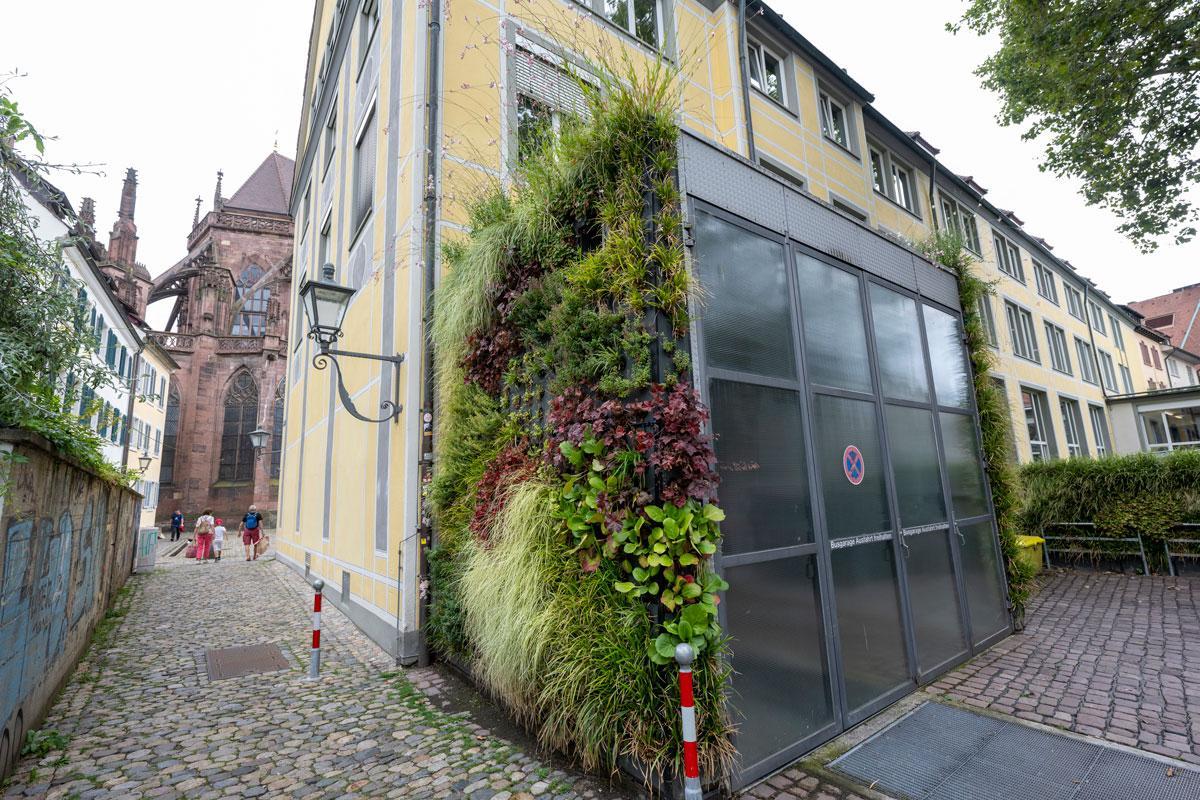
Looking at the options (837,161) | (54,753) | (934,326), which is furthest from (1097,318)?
(54,753)

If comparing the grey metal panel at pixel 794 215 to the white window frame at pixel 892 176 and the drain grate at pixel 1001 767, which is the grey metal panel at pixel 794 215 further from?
the white window frame at pixel 892 176

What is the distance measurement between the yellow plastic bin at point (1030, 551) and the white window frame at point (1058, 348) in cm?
1361

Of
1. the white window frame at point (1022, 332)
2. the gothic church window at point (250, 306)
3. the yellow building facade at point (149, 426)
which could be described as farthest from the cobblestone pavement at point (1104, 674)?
the gothic church window at point (250, 306)

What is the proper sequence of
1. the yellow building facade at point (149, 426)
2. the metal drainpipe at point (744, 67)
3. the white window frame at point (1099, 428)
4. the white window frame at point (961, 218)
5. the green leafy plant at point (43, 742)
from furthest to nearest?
the yellow building facade at point (149, 426)
the white window frame at point (1099, 428)
the white window frame at point (961, 218)
the metal drainpipe at point (744, 67)
the green leafy plant at point (43, 742)

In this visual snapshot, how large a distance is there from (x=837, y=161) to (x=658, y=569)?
13.4 metres

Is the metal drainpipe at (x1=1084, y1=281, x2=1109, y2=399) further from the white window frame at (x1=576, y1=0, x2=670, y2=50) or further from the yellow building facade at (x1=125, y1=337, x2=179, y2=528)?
the yellow building facade at (x1=125, y1=337, x2=179, y2=528)

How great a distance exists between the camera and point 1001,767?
11.4 ft

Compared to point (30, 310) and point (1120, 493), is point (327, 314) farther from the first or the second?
point (1120, 493)

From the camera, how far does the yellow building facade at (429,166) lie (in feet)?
21.2

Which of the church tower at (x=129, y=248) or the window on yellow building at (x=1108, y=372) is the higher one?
the church tower at (x=129, y=248)

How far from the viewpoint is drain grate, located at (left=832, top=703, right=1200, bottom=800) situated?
10.5 feet

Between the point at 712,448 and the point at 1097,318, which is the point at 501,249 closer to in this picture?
the point at 712,448

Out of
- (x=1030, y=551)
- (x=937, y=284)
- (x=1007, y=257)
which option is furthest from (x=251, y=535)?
(x=1007, y=257)

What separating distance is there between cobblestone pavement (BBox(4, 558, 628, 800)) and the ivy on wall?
1.49 feet
